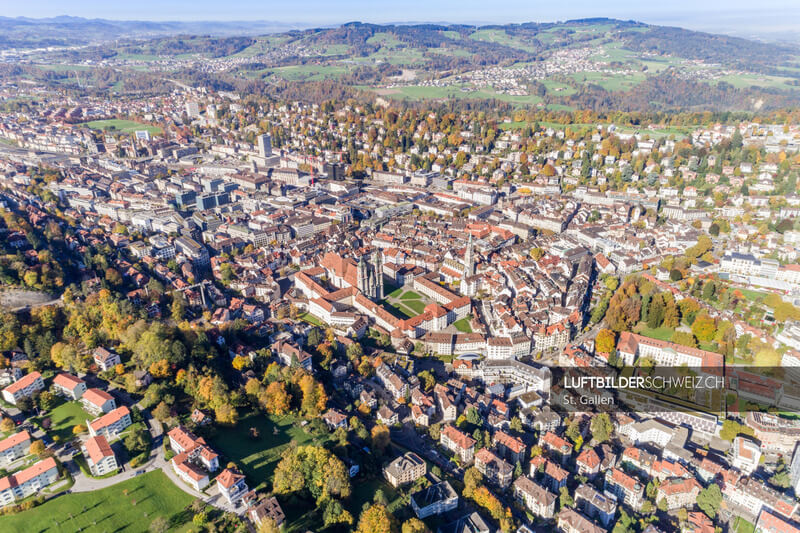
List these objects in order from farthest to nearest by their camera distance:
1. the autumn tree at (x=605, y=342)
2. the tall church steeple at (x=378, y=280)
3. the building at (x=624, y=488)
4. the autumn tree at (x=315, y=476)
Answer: the tall church steeple at (x=378, y=280) < the autumn tree at (x=605, y=342) < the building at (x=624, y=488) < the autumn tree at (x=315, y=476)

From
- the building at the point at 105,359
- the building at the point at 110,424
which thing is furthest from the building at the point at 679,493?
the building at the point at 105,359

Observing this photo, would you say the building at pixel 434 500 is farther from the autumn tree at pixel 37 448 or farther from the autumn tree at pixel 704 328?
the autumn tree at pixel 704 328

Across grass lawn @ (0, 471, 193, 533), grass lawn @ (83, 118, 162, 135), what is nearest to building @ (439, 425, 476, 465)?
grass lawn @ (0, 471, 193, 533)

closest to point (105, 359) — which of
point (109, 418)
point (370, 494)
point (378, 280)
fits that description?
point (109, 418)

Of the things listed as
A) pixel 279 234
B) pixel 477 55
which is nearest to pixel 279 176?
pixel 279 234

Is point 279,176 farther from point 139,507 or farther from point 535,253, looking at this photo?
point 139,507

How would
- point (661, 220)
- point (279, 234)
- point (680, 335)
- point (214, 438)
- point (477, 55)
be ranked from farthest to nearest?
point (477, 55) < point (661, 220) < point (279, 234) < point (680, 335) < point (214, 438)
